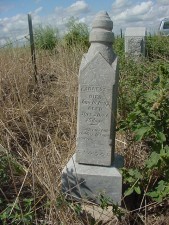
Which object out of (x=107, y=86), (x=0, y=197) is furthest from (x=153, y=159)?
(x=0, y=197)

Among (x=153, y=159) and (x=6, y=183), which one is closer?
(x=153, y=159)

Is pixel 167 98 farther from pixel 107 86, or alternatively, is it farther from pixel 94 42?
pixel 94 42

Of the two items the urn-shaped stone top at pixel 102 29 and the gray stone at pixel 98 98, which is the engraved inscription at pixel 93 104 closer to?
the gray stone at pixel 98 98

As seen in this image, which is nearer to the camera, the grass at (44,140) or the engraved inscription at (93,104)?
the grass at (44,140)

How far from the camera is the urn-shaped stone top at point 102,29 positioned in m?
2.43

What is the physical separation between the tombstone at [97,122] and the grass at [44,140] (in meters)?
0.18

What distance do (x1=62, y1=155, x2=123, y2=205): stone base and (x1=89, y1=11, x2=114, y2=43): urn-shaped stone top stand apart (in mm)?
928

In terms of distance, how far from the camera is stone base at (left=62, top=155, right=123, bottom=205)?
2.56 meters

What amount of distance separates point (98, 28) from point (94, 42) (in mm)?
106

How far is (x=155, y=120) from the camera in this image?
234 cm

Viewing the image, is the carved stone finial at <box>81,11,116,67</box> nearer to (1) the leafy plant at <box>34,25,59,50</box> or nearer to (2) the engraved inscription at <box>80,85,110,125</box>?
(2) the engraved inscription at <box>80,85,110,125</box>

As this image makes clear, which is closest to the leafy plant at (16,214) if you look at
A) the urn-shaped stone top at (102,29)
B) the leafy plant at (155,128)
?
the leafy plant at (155,128)

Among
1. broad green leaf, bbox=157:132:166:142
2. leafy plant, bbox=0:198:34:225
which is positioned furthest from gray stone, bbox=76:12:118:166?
leafy plant, bbox=0:198:34:225

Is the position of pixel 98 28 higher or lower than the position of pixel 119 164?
higher
